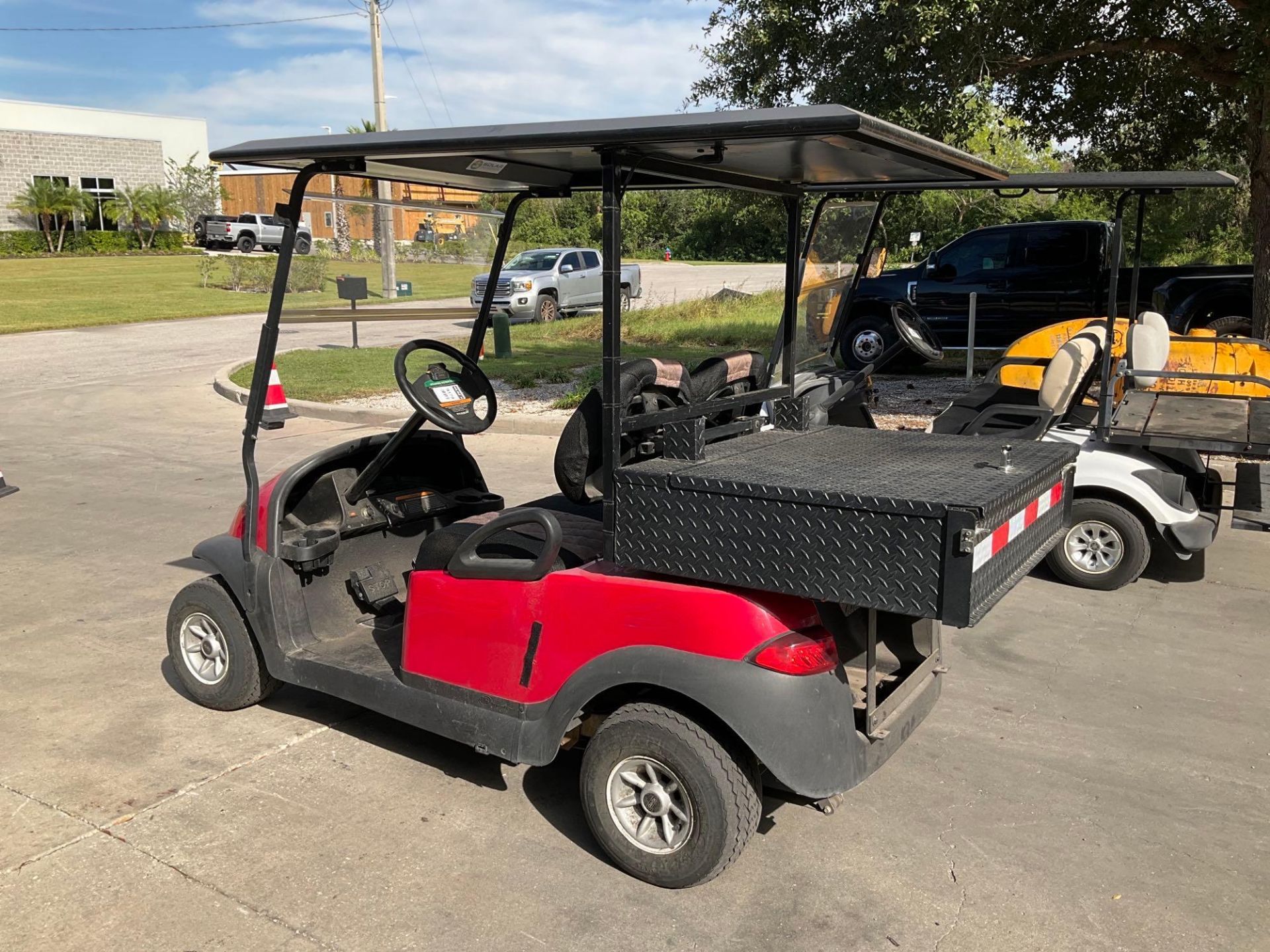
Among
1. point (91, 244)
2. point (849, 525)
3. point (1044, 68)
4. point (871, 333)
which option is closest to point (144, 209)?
point (91, 244)

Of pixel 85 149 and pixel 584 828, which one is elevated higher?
pixel 85 149

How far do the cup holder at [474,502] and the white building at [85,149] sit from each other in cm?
4848

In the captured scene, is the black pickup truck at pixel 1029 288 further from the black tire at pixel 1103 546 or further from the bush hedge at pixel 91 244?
the bush hedge at pixel 91 244

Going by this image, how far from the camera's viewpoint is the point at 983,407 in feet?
19.8

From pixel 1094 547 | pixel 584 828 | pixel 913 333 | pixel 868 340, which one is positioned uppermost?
pixel 913 333

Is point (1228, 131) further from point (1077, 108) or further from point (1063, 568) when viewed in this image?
point (1063, 568)

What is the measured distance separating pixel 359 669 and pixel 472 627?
1.92ft

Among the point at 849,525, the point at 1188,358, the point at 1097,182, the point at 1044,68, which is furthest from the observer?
the point at 1044,68

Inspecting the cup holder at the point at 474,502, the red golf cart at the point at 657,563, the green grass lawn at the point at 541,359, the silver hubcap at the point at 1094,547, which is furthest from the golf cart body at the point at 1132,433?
the green grass lawn at the point at 541,359

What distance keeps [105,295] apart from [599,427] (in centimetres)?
2700

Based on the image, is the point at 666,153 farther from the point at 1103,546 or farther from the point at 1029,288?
the point at 1029,288

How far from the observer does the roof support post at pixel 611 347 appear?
288 cm

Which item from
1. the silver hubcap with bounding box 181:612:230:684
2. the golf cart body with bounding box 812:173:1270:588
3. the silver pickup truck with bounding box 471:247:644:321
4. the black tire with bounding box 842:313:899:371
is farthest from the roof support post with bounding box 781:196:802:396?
the silver pickup truck with bounding box 471:247:644:321

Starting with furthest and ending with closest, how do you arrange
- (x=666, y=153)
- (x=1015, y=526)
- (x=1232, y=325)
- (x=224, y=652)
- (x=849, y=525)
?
1. (x=1232, y=325)
2. (x=224, y=652)
3. (x=666, y=153)
4. (x=1015, y=526)
5. (x=849, y=525)
